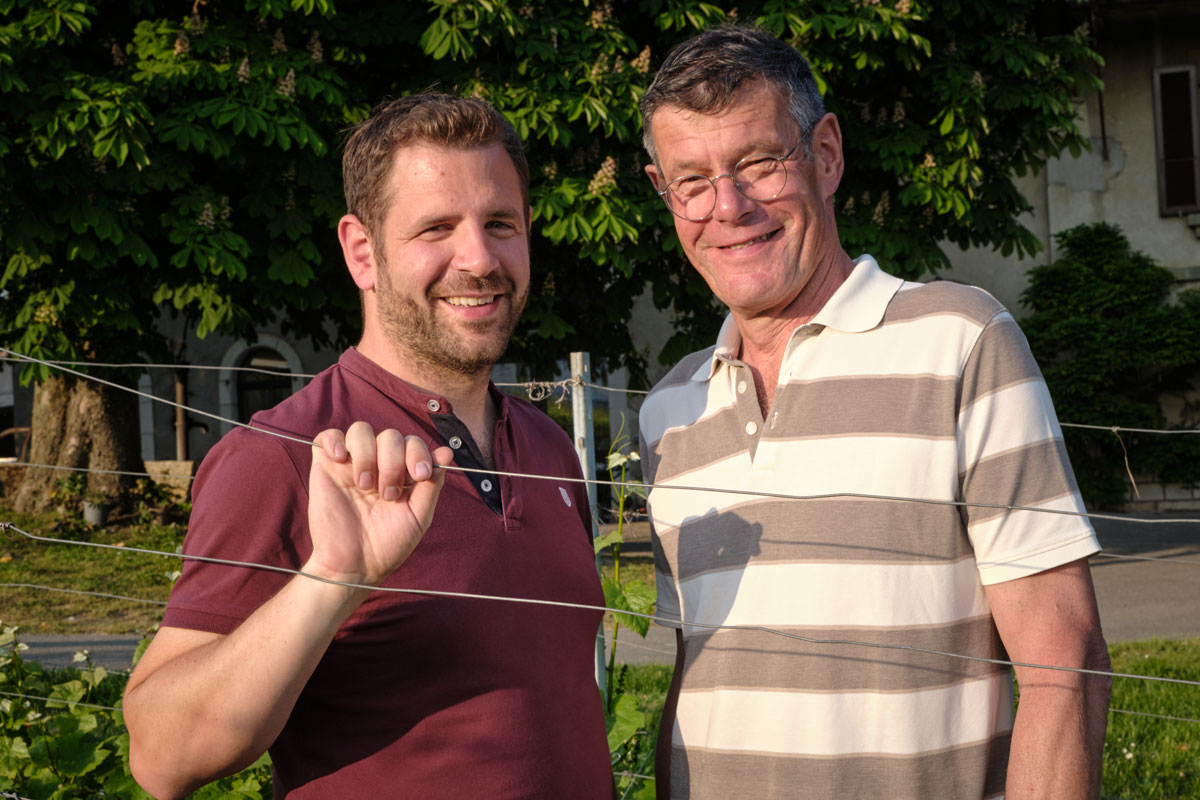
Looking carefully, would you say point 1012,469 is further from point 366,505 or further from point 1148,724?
point 1148,724

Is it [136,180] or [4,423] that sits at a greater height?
[136,180]

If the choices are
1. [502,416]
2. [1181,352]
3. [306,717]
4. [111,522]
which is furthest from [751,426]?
[1181,352]

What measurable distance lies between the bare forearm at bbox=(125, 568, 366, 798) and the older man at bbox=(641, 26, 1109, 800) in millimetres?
732

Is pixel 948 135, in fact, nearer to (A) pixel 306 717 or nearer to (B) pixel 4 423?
(A) pixel 306 717

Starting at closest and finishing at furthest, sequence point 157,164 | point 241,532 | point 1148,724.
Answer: point 241,532 → point 1148,724 → point 157,164

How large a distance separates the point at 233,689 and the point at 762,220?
1.18 m

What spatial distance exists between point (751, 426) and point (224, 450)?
0.88 m

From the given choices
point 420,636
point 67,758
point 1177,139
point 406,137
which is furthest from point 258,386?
point 420,636

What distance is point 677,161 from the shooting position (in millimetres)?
1999

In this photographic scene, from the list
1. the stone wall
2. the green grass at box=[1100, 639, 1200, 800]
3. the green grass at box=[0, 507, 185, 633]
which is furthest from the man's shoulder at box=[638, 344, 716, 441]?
the stone wall

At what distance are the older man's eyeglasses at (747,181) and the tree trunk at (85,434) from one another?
10.2 metres

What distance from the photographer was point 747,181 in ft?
6.49

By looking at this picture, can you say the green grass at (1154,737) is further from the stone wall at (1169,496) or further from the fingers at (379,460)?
the stone wall at (1169,496)

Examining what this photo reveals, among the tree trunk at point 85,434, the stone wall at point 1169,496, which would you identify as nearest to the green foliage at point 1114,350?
the stone wall at point 1169,496
